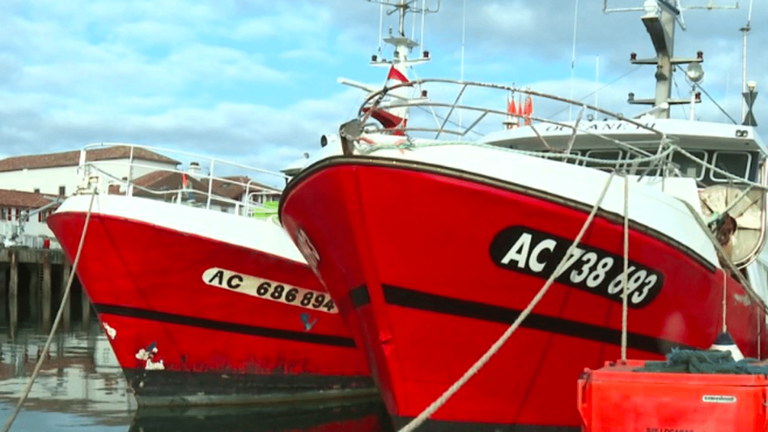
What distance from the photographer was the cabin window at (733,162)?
10.0 m

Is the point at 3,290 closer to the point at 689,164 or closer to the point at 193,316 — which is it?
the point at 193,316

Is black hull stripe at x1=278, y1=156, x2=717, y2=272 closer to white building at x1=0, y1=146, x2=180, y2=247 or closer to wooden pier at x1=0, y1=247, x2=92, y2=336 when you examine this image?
wooden pier at x1=0, y1=247, x2=92, y2=336

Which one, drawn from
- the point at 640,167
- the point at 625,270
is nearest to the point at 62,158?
the point at 640,167

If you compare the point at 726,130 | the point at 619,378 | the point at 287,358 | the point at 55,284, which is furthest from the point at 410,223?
the point at 55,284

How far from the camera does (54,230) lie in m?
11.5

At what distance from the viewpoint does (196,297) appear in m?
11.1

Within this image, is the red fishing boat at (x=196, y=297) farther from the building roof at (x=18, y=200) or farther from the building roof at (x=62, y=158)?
the building roof at (x=62, y=158)

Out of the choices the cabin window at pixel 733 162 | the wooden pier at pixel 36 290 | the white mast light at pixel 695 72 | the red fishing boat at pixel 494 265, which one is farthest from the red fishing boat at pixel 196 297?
the wooden pier at pixel 36 290

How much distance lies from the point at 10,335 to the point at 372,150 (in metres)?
18.2

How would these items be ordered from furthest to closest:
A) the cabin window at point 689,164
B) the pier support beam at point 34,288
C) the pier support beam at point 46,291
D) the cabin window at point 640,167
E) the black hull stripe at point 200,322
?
1. the pier support beam at point 34,288
2. the pier support beam at point 46,291
3. the black hull stripe at point 200,322
4. the cabin window at point 689,164
5. the cabin window at point 640,167

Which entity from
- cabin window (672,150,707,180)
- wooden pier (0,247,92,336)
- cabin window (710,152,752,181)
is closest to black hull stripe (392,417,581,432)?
cabin window (672,150,707,180)

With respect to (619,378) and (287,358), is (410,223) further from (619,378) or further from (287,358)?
(287,358)

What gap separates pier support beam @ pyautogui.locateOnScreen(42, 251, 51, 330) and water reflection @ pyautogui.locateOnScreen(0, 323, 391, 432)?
14.0 m

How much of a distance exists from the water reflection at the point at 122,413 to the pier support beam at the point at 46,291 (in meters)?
14.0
